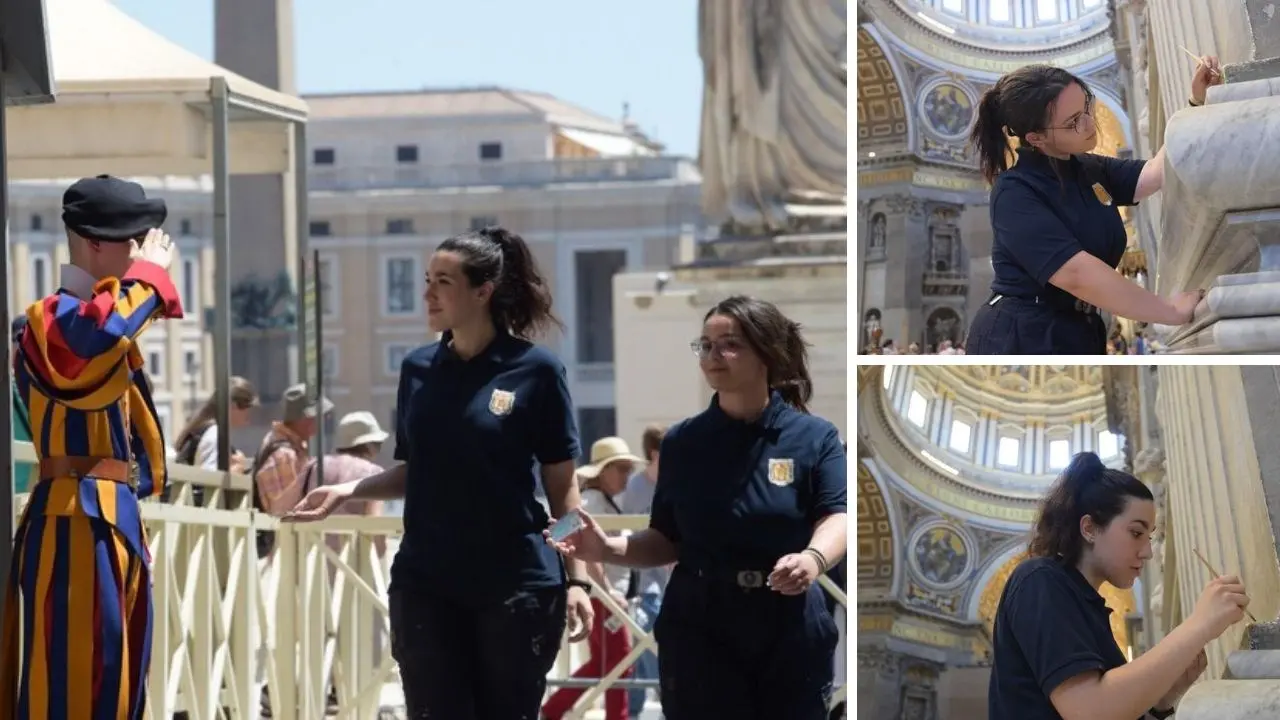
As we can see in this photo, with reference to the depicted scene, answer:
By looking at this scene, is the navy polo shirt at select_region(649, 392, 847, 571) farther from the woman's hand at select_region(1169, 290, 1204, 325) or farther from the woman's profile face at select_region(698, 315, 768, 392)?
the woman's hand at select_region(1169, 290, 1204, 325)

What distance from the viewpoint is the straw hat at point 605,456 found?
383 inches

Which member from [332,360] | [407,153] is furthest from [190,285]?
[407,153]

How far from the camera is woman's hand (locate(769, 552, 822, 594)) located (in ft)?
14.5

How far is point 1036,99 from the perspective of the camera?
3816mm

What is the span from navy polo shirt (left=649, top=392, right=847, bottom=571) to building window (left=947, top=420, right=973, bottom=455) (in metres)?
0.91

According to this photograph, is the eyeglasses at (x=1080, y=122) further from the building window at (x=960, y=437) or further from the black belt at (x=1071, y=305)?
the building window at (x=960, y=437)

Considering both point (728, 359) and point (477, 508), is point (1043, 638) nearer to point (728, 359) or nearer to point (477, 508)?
point (728, 359)

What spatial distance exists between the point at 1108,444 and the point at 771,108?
32.1 ft

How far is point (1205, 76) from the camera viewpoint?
11.5 ft

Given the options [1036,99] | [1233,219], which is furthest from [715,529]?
[1233,219]

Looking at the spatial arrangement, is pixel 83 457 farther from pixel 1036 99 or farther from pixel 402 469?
pixel 1036 99

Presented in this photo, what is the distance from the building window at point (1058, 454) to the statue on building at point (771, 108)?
360 inches

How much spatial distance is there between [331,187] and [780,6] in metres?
56.0

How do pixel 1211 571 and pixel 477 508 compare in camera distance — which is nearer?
pixel 1211 571
